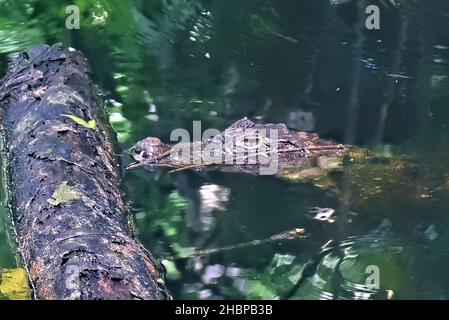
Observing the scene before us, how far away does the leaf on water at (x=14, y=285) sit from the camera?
2164 mm

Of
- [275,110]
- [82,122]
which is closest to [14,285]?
[82,122]

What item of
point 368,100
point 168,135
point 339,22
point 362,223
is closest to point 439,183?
point 362,223

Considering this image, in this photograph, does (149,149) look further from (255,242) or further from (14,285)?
(14,285)

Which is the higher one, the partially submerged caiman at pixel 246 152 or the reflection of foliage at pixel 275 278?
the partially submerged caiman at pixel 246 152

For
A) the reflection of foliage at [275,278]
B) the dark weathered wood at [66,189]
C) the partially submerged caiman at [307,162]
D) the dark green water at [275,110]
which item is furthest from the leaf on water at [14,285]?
the partially submerged caiman at [307,162]

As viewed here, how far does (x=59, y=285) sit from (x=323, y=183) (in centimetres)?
125

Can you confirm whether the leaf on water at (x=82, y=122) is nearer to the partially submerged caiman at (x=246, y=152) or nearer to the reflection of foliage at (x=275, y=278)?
the partially submerged caiman at (x=246, y=152)

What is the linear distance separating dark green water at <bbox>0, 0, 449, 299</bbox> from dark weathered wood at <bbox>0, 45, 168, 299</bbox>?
203mm

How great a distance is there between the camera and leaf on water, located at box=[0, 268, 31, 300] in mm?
2164

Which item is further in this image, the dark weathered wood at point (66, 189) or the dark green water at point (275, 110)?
the dark green water at point (275, 110)

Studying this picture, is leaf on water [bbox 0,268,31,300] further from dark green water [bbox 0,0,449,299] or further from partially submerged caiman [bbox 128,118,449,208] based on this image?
partially submerged caiman [bbox 128,118,449,208]

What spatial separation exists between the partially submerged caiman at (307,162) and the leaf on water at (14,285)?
850 millimetres

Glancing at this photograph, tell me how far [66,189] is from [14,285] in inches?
14.7

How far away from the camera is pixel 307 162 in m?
2.98
